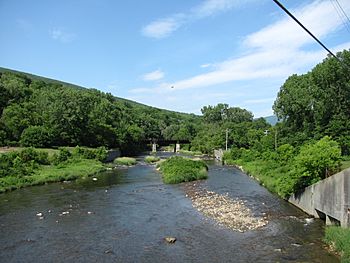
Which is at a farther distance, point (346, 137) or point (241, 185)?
point (346, 137)

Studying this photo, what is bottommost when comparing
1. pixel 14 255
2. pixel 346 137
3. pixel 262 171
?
pixel 14 255

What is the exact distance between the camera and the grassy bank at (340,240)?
659 inches

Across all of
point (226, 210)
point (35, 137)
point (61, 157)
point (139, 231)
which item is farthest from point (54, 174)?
point (139, 231)

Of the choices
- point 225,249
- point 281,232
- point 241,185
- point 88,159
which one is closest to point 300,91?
point 241,185

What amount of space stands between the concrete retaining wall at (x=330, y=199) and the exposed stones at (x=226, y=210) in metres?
3.66

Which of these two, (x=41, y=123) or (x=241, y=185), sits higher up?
(x=41, y=123)

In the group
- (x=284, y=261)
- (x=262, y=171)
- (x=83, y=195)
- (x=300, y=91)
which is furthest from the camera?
(x=300, y=91)

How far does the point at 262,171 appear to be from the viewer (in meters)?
45.6

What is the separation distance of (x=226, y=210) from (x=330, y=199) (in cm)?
815

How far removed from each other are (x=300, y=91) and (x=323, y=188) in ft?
128

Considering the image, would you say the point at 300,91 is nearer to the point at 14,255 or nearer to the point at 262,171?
the point at 262,171

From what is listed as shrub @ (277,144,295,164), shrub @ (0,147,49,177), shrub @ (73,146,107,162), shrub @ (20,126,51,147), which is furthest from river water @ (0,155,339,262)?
shrub @ (20,126,51,147)

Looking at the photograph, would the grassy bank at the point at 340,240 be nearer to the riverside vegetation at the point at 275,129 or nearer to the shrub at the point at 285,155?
the riverside vegetation at the point at 275,129

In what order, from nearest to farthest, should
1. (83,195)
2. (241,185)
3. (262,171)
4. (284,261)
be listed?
1. (284,261)
2. (83,195)
3. (241,185)
4. (262,171)
